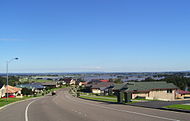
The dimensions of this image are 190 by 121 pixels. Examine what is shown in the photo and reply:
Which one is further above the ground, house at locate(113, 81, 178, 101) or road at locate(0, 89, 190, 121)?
road at locate(0, 89, 190, 121)

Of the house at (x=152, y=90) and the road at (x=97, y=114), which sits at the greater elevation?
the road at (x=97, y=114)

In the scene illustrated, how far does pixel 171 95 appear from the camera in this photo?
54.7 m

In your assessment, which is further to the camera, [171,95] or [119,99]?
[171,95]

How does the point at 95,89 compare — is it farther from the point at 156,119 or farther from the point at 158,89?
the point at 156,119

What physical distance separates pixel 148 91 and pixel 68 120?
126ft

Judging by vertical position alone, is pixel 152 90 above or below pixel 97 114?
below

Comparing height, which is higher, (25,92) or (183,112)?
(183,112)

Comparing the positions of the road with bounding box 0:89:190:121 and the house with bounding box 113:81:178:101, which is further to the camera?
the house with bounding box 113:81:178:101

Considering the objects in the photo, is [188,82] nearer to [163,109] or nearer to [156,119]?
[163,109]

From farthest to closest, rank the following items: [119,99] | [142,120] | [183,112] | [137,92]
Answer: [137,92]
[119,99]
[183,112]
[142,120]

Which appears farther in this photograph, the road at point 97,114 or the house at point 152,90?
the house at point 152,90

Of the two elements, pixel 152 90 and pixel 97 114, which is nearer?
pixel 97 114

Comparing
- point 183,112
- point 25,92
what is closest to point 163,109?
point 183,112

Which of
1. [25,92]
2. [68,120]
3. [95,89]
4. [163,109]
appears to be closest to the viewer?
[68,120]
